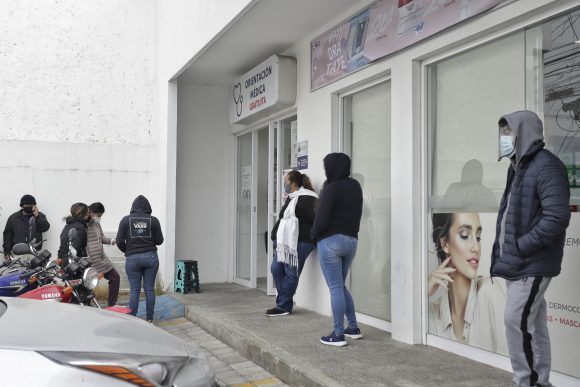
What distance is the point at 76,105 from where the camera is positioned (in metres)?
10.4

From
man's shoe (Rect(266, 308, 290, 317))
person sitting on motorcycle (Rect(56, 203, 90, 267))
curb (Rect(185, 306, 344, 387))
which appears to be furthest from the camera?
man's shoe (Rect(266, 308, 290, 317))

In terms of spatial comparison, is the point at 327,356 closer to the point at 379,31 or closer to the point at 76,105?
the point at 379,31

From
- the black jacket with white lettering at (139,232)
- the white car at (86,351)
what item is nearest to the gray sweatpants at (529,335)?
the white car at (86,351)

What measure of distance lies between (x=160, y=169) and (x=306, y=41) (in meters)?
3.98

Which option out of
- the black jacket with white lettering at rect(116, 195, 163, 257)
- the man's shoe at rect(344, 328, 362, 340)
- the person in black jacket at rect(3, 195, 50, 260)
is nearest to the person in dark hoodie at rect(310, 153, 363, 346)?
the man's shoe at rect(344, 328, 362, 340)

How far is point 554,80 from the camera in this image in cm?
426

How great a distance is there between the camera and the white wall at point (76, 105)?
32.9 feet

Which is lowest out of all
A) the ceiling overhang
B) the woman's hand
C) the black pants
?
the black pants

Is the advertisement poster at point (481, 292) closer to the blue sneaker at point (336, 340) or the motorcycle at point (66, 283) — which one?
the blue sneaker at point (336, 340)

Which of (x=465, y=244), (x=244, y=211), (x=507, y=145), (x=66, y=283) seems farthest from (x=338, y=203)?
(x=244, y=211)

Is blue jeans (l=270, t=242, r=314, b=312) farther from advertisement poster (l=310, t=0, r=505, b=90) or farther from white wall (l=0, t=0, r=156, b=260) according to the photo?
white wall (l=0, t=0, r=156, b=260)

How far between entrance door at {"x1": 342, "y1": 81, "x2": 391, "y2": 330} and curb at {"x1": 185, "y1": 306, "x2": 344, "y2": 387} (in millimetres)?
1355

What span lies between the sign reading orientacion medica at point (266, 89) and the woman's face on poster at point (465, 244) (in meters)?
3.44

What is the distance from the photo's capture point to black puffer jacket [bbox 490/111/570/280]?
129 inches
